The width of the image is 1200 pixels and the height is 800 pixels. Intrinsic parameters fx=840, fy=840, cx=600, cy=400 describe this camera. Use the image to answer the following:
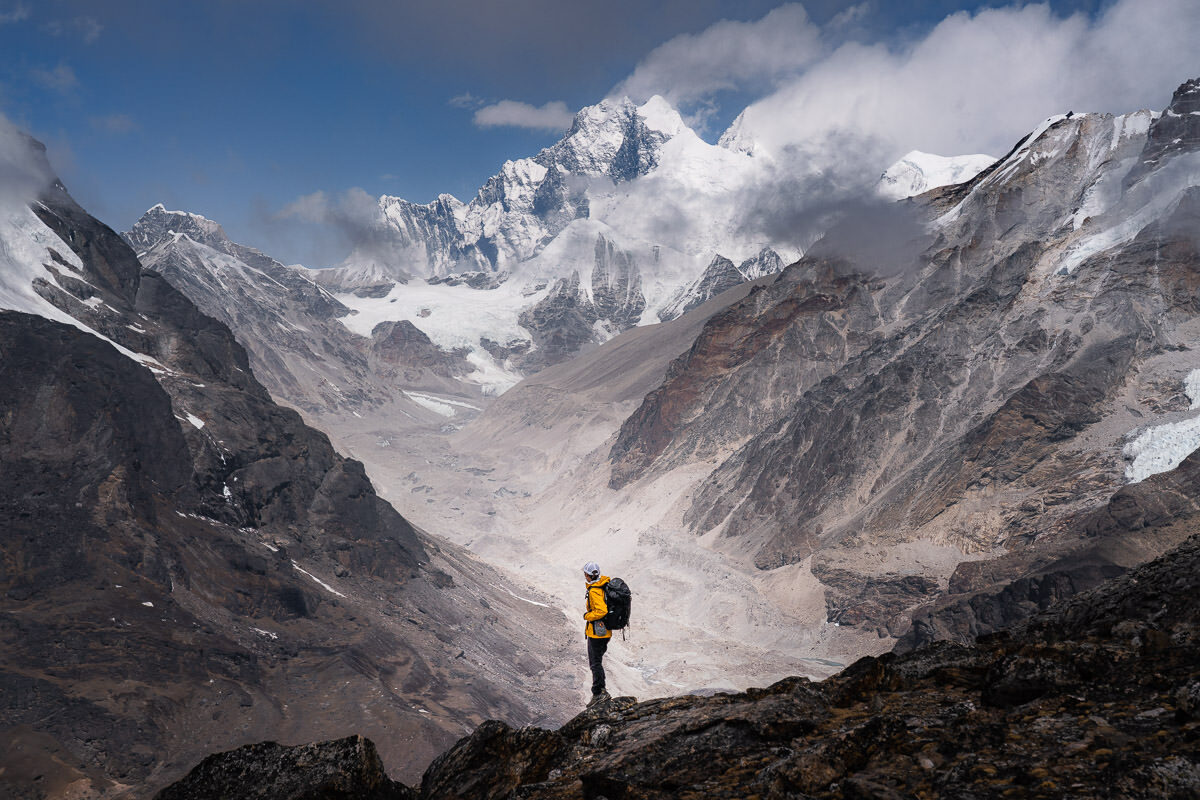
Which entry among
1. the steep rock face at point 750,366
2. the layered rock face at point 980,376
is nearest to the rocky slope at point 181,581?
the layered rock face at point 980,376

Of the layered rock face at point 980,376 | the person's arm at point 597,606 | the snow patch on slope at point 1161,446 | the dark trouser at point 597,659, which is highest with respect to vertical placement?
the layered rock face at point 980,376

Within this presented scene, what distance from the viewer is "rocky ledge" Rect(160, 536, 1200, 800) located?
20.0ft

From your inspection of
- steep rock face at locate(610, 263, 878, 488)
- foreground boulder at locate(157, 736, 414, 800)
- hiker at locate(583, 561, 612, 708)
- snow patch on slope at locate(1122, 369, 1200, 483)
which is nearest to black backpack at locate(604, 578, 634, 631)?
hiker at locate(583, 561, 612, 708)

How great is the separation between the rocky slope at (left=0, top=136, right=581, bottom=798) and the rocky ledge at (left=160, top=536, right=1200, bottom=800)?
28.6 meters

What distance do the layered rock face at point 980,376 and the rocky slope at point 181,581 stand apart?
1113 inches

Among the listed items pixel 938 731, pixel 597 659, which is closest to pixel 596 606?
pixel 597 659

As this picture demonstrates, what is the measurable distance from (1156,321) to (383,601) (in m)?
64.3

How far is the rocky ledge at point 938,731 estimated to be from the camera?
6.11m

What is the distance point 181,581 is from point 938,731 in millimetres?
49820

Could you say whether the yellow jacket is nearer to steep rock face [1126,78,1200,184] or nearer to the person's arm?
the person's arm

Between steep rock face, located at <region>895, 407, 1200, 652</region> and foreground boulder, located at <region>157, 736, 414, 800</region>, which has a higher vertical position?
steep rock face, located at <region>895, 407, 1200, 652</region>

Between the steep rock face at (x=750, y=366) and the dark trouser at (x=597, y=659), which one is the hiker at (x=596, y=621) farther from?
the steep rock face at (x=750, y=366)

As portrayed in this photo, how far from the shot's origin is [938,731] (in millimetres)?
7270

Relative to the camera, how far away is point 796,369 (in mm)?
115125
